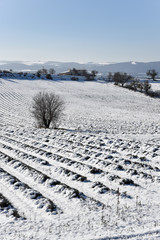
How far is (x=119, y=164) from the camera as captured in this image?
462 inches

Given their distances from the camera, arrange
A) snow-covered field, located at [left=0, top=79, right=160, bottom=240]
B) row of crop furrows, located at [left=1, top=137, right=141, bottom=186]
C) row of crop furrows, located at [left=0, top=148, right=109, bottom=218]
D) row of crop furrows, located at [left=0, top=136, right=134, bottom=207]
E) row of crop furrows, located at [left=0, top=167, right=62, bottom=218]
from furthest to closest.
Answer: row of crop furrows, located at [left=1, top=137, right=141, bottom=186] → row of crop furrows, located at [left=0, top=136, right=134, bottom=207] → row of crop furrows, located at [left=0, top=148, right=109, bottom=218] → row of crop furrows, located at [left=0, top=167, right=62, bottom=218] → snow-covered field, located at [left=0, top=79, right=160, bottom=240]

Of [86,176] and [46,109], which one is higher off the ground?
[46,109]

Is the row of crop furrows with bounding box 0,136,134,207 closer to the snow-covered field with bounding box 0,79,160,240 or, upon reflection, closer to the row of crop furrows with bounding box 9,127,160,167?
the snow-covered field with bounding box 0,79,160,240

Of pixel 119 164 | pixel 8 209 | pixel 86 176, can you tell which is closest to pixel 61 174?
pixel 86 176

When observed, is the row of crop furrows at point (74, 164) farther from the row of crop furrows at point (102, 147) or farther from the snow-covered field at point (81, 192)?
the row of crop furrows at point (102, 147)

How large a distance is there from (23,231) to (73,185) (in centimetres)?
355

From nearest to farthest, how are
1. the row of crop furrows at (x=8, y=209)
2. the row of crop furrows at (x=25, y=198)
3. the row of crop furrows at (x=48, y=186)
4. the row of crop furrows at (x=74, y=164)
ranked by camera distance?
the row of crop furrows at (x=8, y=209)
the row of crop furrows at (x=25, y=198)
the row of crop furrows at (x=48, y=186)
the row of crop furrows at (x=74, y=164)

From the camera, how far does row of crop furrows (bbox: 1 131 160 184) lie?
34.2 ft

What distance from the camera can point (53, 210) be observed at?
7520 millimetres

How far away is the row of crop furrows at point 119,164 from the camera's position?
10.4 meters

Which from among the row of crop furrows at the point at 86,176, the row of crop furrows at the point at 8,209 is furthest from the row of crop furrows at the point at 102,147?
the row of crop furrows at the point at 8,209

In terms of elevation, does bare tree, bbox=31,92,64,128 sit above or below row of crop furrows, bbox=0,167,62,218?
above

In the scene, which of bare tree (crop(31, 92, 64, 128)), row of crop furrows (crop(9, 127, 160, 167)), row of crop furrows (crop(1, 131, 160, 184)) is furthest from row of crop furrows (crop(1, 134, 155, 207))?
bare tree (crop(31, 92, 64, 128))

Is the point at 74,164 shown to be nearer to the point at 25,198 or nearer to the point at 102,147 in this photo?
the point at 25,198
